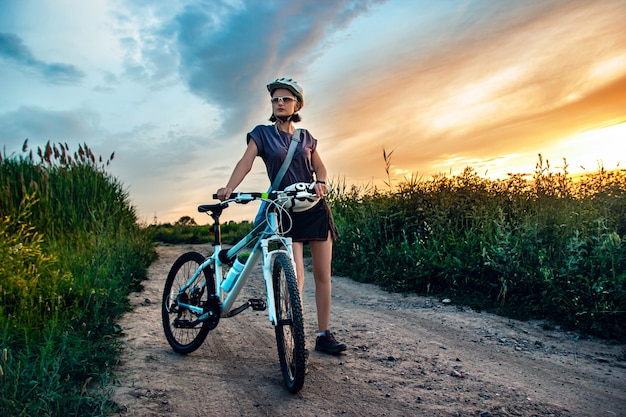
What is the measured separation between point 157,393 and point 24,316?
1.90 m

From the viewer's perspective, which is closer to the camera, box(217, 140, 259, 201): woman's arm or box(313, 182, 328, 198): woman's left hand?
box(313, 182, 328, 198): woman's left hand

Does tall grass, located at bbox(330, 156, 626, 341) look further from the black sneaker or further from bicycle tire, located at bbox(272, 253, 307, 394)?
bicycle tire, located at bbox(272, 253, 307, 394)

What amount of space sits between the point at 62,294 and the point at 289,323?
307 centimetres

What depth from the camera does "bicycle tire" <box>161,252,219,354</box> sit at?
15.7 ft

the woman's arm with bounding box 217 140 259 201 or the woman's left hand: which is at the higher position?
the woman's arm with bounding box 217 140 259 201

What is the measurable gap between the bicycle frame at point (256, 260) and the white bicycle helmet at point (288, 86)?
1.13m

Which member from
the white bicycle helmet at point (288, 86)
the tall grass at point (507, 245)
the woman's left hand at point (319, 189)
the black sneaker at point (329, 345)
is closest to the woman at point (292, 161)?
the white bicycle helmet at point (288, 86)

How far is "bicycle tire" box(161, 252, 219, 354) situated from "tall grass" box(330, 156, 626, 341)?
11.5 ft

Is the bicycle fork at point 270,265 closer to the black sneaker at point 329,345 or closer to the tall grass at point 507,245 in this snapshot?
the black sneaker at point 329,345

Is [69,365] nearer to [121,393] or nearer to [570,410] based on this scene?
[121,393]

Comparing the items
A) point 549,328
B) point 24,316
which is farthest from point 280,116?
point 549,328

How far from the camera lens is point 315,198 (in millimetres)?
4117

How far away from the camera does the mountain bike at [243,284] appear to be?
→ 3.78m

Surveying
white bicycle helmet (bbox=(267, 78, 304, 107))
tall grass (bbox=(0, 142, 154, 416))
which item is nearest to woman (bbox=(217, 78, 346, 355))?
white bicycle helmet (bbox=(267, 78, 304, 107))
